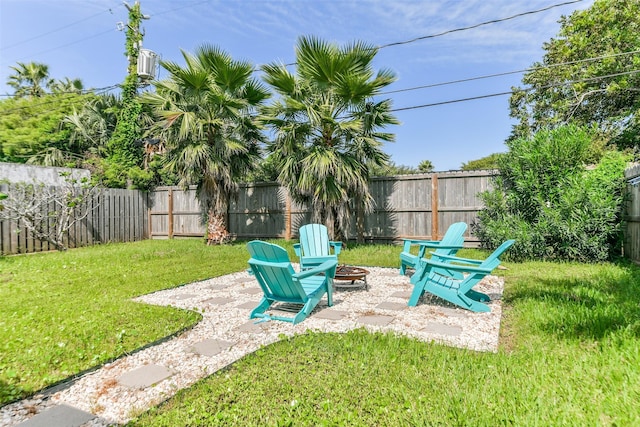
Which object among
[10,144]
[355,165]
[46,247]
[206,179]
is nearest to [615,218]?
[355,165]

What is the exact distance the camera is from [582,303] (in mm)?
3506

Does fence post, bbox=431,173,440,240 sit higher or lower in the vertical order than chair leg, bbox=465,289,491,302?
higher

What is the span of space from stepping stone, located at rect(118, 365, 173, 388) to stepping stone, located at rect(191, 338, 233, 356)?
0.33m

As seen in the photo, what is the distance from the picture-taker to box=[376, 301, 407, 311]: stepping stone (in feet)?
12.7

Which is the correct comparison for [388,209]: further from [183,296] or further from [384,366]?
[384,366]

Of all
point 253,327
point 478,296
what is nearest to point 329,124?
point 478,296

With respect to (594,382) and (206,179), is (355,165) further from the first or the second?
(594,382)

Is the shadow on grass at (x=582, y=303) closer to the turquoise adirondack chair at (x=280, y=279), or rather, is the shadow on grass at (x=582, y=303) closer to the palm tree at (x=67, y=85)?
the turquoise adirondack chair at (x=280, y=279)

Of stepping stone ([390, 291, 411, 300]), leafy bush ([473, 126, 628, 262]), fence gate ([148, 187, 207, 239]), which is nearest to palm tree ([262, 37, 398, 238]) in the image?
leafy bush ([473, 126, 628, 262])

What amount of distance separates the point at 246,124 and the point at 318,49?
3049 mm

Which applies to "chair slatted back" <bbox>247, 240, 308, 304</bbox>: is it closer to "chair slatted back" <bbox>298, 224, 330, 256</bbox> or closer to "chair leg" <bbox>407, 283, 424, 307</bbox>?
"chair leg" <bbox>407, 283, 424, 307</bbox>

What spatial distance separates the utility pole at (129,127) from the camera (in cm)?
1230

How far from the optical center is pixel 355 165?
307 inches

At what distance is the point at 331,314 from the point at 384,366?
55.0 inches
